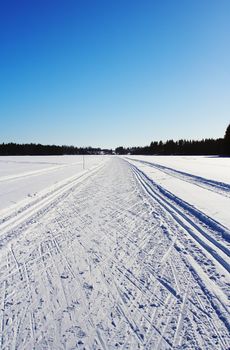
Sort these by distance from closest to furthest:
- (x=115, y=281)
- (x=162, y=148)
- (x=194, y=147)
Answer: (x=115, y=281) → (x=194, y=147) → (x=162, y=148)

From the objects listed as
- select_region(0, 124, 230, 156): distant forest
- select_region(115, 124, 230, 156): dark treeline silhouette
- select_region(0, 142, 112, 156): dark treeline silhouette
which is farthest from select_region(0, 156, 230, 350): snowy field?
select_region(0, 142, 112, 156): dark treeline silhouette

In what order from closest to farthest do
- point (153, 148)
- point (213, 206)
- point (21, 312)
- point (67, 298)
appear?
point (21, 312)
point (67, 298)
point (213, 206)
point (153, 148)

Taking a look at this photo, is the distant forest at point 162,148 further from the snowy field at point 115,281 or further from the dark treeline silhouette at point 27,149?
the snowy field at point 115,281

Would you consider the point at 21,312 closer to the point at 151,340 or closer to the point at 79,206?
the point at 151,340

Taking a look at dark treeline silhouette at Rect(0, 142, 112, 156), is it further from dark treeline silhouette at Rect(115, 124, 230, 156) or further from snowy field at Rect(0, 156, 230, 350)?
snowy field at Rect(0, 156, 230, 350)

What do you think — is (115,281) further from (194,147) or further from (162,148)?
(162,148)

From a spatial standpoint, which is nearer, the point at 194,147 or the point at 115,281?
the point at 115,281

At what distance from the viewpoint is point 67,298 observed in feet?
11.4

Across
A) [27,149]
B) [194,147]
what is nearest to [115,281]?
[194,147]

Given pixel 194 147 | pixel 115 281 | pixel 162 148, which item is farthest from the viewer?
pixel 162 148

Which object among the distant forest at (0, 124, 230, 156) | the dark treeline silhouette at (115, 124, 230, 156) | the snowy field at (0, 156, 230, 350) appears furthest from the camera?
the distant forest at (0, 124, 230, 156)

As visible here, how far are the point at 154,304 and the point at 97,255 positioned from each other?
181 cm


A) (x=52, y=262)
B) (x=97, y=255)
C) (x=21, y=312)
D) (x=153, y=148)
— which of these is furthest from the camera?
(x=153, y=148)

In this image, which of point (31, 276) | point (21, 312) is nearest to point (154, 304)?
point (21, 312)
